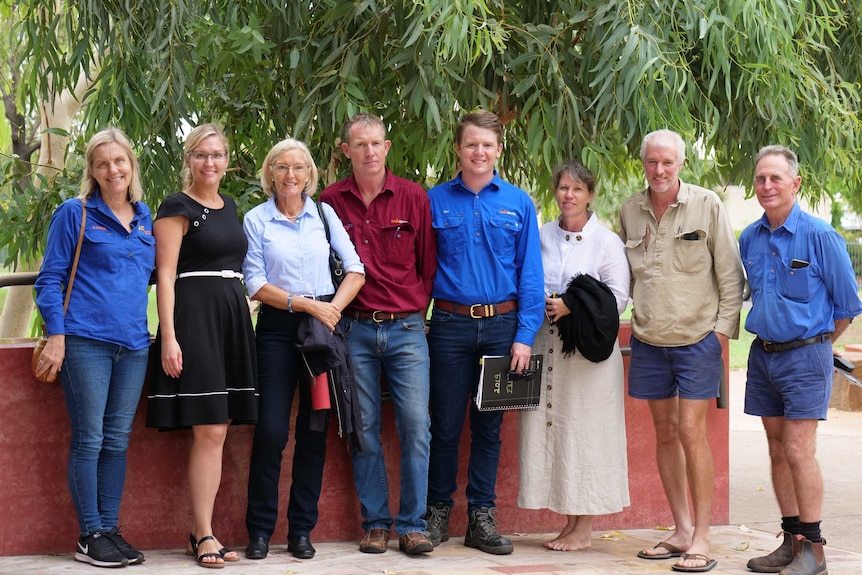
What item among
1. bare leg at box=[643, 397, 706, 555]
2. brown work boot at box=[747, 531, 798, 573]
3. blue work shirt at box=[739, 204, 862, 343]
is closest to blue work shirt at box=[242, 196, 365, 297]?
bare leg at box=[643, 397, 706, 555]

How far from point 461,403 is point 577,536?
92cm

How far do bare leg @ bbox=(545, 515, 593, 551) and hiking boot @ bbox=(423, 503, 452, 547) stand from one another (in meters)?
0.53

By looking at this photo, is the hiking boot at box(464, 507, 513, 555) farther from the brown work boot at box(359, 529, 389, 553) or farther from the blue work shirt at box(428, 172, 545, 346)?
the blue work shirt at box(428, 172, 545, 346)

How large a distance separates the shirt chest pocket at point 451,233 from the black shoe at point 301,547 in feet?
4.98

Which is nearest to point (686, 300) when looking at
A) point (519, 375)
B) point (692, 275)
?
point (692, 275)

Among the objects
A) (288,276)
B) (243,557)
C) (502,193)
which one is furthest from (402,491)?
(502,193)

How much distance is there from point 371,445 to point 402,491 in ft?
0.88

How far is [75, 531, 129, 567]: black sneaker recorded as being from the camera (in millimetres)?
4977

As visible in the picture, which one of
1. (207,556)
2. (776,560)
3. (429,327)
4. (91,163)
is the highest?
(91,163)

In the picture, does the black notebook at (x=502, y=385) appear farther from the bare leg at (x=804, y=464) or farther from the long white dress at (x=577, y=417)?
the bare leg at (x=804, y=464)

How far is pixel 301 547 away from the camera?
537 centimetres

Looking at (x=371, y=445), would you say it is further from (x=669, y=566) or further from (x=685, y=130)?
(x=685, y=130)

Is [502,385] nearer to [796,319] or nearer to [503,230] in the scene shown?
[503,230]

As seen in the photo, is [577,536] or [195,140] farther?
[577,536]
